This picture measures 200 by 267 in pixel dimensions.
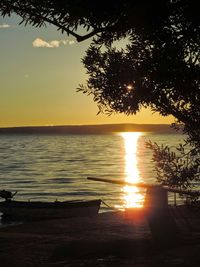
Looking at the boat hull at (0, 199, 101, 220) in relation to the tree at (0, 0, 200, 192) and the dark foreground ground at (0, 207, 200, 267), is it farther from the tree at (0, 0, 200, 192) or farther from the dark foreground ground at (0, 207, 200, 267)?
the tree at (0, 0, 200, 192)

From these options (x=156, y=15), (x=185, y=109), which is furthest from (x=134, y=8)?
(x=185, y=109)

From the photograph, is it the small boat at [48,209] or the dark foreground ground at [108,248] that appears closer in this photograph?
the dark foreground ground at [108,248]

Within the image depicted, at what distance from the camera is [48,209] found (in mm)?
39625

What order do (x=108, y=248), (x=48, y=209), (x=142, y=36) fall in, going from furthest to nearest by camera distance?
(x=48, y=209), (x=108, y=248), (x=142, y=36)

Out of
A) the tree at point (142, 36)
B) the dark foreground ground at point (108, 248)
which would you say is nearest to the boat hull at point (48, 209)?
the dark foreground ground at point (108, 248)

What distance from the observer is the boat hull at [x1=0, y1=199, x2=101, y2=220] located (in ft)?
129

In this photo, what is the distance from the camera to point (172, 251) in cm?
1652

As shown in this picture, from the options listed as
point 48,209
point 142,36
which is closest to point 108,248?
point 142,36

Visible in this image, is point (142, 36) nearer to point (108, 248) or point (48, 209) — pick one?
point (108, 248)

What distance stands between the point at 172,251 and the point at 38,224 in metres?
11.6

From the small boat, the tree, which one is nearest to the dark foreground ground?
the tree

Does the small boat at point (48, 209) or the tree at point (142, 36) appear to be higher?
the tree at point (142, 36)

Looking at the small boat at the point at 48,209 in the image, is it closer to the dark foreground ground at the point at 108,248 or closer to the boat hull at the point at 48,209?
the boat hull at the point at 48,209

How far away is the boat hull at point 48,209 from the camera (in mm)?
39406
